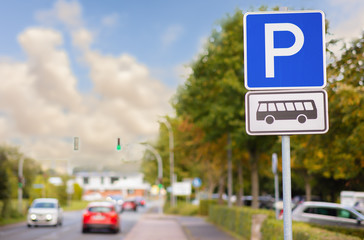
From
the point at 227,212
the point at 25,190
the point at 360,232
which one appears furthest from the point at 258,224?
the point at 25,190

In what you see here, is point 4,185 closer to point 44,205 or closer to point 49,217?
point 44,205

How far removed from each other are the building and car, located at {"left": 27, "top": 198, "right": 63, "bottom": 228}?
397 feet

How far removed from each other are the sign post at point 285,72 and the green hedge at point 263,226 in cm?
489

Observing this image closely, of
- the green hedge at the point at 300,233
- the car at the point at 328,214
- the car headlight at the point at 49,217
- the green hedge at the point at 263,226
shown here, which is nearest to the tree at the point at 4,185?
the car headlight at the point at 49,217

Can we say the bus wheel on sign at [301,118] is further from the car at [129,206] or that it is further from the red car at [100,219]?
the car at [129,206]

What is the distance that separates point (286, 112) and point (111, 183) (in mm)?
163786

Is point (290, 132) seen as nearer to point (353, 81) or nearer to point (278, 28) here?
point (278, 28)

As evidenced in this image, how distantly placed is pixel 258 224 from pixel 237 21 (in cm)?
1286

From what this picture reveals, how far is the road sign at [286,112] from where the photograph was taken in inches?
165

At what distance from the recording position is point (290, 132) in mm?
4172

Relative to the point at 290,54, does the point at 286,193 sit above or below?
below

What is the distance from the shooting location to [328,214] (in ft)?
71.3

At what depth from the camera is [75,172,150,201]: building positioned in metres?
154

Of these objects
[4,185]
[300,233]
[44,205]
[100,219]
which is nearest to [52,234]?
[100,219]
